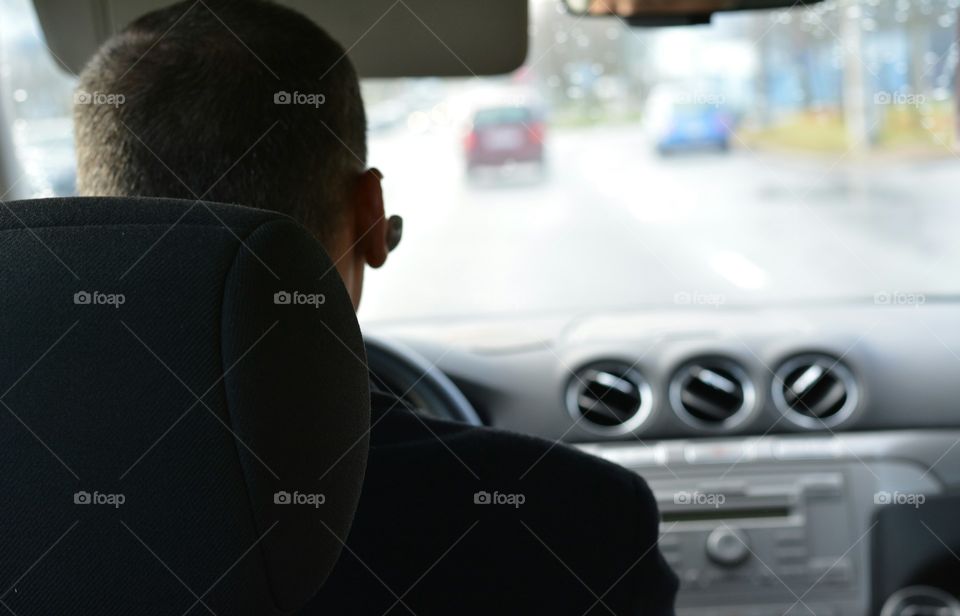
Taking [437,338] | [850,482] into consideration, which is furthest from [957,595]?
[437,338]

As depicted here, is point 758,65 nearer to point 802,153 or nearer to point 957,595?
point 802,153

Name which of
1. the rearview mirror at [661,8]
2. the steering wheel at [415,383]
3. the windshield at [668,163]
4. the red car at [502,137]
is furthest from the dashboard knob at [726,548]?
the red car at [502,137]

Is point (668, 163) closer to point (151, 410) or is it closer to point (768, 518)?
point (768, 518)

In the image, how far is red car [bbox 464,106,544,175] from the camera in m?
4.86

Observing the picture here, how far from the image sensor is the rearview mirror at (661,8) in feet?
7.73

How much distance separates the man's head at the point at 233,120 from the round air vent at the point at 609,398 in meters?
1.99

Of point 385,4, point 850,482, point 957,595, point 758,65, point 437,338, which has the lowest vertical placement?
point 957,595

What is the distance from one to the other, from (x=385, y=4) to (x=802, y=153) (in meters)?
5.01

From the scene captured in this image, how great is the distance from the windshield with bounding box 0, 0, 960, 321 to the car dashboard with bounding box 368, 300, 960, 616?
223mm

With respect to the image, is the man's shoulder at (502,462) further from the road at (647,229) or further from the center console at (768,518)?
the road at (647,229)

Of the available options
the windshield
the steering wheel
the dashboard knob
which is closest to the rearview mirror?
the windshield

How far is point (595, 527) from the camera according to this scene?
4.83ft

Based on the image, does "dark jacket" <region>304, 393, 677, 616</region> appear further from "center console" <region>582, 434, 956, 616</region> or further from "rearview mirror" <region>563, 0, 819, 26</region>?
"center console" <region>582, 434, 956, 616</region>

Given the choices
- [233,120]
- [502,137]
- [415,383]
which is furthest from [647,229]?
[233,120]
